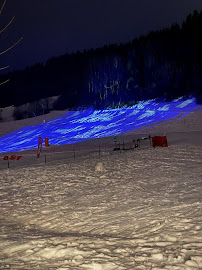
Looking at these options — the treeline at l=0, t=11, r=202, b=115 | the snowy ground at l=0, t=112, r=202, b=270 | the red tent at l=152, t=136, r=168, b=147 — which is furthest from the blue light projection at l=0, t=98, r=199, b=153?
the snowy ground at l=0, t=112, r=202, b=270

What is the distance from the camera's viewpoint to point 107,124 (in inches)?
1996

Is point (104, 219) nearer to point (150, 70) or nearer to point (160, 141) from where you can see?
point (160, 141)

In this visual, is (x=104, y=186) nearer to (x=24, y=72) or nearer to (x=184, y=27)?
(x=184, y=27)

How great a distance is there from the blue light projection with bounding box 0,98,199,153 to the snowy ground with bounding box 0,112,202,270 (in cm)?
2802

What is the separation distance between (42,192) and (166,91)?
2281 inches

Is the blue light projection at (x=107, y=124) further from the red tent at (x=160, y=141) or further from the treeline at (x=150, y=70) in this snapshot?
the red tent at (x=160, y=141)

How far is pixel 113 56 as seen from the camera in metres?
86.2

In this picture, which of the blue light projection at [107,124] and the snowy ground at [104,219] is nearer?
the snowy ground at [104,219]

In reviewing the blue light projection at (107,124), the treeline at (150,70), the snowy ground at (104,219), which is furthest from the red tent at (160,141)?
the treeline at (150,70)

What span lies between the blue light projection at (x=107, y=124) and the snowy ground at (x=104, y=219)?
91.9 ft

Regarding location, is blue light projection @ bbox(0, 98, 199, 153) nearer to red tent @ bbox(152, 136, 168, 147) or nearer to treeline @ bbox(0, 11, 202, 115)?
treeline @ bbox(0, 11, 202, 115)

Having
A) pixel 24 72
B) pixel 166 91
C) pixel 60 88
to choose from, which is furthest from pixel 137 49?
pixel 24 72

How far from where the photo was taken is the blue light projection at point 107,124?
143 feet

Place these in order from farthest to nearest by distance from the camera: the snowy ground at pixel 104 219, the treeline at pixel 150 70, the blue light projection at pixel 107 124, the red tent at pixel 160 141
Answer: the treeline at pixel 150 70, the blue light projection at pixel 107 124, the red tent at pixel 160 141, the snowy ground at pixel 104 219
